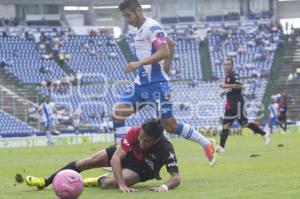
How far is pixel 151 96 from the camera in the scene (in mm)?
13102

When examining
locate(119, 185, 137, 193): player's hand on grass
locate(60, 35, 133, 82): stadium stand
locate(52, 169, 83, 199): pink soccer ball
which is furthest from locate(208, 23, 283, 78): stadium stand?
locate(52, 169, 83, 199): pink soccer ball

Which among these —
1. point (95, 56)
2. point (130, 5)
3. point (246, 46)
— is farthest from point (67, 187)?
point (246, 46)

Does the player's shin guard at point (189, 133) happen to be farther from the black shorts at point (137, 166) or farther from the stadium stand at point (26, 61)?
the stadium stand at point (26, 61)

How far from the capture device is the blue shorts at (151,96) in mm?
13016

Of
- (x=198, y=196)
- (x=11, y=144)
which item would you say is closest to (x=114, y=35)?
(x=11, y=144)

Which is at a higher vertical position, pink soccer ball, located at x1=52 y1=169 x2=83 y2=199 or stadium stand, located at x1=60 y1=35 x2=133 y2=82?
pink soccer ball, located at x1=52 y1=169 x2=83 y2=199

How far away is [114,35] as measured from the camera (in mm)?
64938

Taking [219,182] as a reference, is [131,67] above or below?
above

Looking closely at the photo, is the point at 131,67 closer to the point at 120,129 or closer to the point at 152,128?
the point at 120,129

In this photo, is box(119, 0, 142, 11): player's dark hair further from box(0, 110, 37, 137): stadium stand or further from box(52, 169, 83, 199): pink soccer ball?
box(0, 110, 37, 137): stadium stand

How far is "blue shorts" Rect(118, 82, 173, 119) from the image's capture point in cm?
1302

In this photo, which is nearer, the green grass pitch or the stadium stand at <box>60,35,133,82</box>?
the green grass pitch

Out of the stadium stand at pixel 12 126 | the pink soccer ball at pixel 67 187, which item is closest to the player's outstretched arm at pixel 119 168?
the pink soccer ball at pixel 67 187

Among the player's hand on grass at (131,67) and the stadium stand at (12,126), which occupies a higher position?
the player's hand on grass at (131,67)
